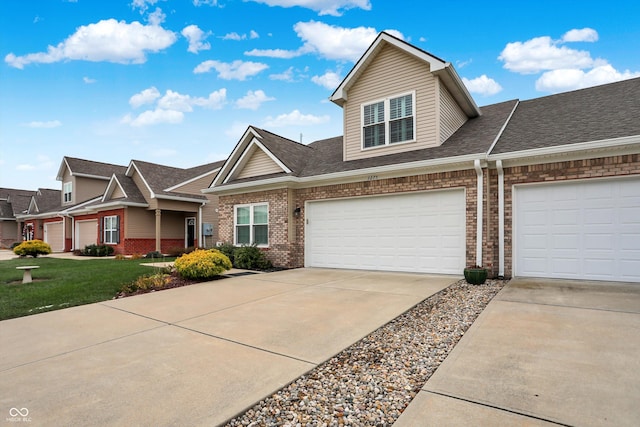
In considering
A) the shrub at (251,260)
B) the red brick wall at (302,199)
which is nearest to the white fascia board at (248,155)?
the red brick wall at (302,199)

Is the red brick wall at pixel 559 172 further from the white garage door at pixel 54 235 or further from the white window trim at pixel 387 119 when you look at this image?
the white garage door at pixel 54 235

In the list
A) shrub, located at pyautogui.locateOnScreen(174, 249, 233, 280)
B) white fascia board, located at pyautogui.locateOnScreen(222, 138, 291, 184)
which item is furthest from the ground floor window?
shrub, located at pyautogui.locateOnScreen(174, 249, 233, 280)

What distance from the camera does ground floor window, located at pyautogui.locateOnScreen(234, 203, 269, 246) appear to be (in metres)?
12.2

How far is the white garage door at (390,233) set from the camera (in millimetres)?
8844

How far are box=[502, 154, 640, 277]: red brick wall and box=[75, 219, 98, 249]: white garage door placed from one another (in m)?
24.1

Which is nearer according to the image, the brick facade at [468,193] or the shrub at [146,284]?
the brick facade at [468,193]

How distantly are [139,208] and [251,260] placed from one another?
1190cm

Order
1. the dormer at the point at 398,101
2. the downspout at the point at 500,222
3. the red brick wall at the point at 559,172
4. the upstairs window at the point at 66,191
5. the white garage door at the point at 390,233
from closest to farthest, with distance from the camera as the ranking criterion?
the red brick wall at the point at 559,172, the downspout at the point at 500,222, the white garage door at the point at 390,233, the dormer at the point at 398,101, the upstairs window at the point at 66,191

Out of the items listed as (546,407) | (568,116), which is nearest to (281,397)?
(546,407)

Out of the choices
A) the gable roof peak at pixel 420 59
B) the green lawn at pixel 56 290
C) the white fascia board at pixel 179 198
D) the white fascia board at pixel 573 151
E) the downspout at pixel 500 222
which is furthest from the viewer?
the white fascia board at pixel 179 198

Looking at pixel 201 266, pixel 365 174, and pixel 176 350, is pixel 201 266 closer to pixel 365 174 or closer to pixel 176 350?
pixel 176 350

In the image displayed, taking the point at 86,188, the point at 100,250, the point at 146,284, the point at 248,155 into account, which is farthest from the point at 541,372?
the point at 86,188

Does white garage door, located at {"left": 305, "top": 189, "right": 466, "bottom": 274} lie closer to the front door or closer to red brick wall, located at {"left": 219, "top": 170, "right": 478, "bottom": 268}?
red brick wall, located at {"left": 219, "top": 170, "right": 478, "bottom": 268}

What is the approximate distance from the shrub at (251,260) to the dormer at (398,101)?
15.2 ft
